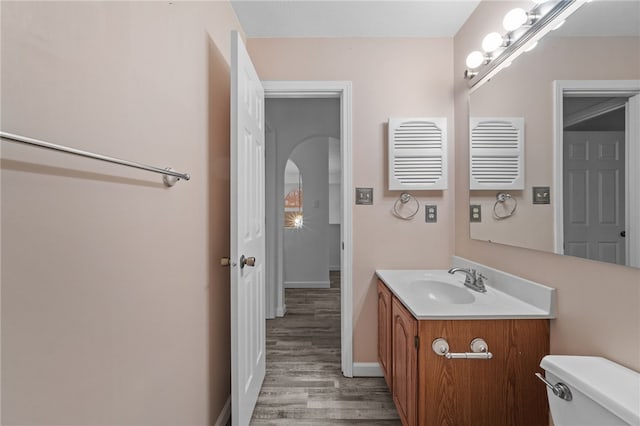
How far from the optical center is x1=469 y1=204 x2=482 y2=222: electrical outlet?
1902 mm

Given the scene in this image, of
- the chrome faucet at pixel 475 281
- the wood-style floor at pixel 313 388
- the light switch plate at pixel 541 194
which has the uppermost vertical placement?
the light switch plate at pixel 541 194

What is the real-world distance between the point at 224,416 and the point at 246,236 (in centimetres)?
105

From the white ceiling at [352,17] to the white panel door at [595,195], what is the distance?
129cm

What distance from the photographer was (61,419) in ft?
2.15

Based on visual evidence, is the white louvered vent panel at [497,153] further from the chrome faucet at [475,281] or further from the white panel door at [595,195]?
the chrome faucet at [475,281]

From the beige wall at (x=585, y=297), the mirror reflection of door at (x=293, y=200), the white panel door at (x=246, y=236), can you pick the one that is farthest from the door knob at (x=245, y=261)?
the mirror reflection of door at (x=293, y=200)

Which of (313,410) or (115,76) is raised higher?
(115,76)

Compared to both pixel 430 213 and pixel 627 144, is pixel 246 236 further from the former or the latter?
pixel 627 144

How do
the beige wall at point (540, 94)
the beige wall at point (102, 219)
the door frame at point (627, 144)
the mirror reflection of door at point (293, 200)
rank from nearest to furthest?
the beige wall at point (102, 219) → the door frame at point (627, 144) → the beige wall at point (540, 94) → the mirror reflection of door at point (293, 200)

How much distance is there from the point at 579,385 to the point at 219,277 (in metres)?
1.54

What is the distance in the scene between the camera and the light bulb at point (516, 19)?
143cm

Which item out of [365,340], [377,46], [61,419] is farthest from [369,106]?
[61,419]

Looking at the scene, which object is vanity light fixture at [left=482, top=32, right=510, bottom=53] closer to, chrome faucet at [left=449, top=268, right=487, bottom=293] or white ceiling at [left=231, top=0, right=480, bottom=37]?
white ceiling at [left=231, top=0, right=480, bottom=37]

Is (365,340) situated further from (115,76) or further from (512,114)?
(115,76)
